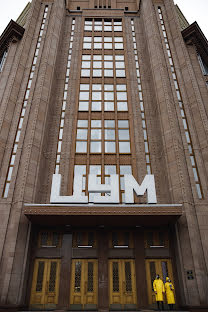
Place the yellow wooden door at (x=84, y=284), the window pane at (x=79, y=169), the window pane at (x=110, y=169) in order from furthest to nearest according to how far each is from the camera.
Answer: the window pane at (x=110, y=169) → the window pane at (x=79, y=169) → the yellow wooden door at (x=84, y=284)

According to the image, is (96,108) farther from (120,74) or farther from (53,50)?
(53,50)

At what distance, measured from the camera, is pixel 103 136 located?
26.1 m

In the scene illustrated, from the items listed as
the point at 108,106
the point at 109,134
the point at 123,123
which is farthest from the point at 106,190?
the point at 108,106

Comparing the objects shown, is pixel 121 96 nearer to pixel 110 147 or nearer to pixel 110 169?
pixel 110 147

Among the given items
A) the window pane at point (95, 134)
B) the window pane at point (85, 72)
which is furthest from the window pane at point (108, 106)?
the window pane at point (85, 72)

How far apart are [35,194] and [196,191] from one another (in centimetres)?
1338

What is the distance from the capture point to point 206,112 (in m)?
26.3

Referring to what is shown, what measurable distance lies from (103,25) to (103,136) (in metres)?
20.1

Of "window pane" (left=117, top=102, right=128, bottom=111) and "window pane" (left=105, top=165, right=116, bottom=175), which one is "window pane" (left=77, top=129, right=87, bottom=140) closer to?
"window pane" (left=105, top=165, right=116, bottom=175)

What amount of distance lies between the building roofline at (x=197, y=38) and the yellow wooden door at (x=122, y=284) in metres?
28.1

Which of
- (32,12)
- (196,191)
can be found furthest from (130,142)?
(32,12)

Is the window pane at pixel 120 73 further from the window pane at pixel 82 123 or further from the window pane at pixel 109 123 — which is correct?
the window pane at pixel 82 123

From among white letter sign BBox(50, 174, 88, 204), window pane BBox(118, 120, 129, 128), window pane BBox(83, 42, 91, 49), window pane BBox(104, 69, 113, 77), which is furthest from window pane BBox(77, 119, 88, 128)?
window pane BBox(83, 42, 91, 49)

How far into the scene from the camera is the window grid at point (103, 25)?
119ft
